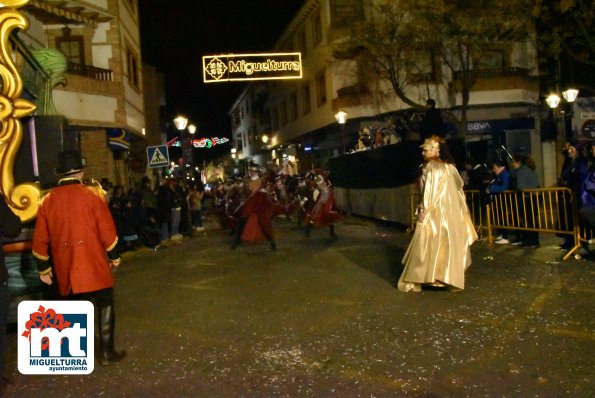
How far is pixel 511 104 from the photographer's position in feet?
89.9

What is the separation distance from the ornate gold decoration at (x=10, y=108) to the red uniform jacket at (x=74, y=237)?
1.00 meters

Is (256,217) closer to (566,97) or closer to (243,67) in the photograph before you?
(243,67)

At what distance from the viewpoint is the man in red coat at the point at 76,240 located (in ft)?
16.0

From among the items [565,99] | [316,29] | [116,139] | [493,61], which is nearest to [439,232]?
[116,139]

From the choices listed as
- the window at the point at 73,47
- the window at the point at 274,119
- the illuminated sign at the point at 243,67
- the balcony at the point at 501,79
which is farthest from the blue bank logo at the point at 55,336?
the window at the point at 274,119

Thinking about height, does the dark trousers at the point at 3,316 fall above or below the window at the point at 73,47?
below

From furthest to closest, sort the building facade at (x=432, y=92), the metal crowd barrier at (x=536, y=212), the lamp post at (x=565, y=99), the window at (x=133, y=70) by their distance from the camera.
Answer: the building facade at (x=432, y=92), the window at (x=133, y=70), the lamp post at (x=565, y=99), the metal crowd barrier at (x=536, y=212)

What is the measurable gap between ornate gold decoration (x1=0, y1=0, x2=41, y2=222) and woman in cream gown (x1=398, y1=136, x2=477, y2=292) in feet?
14.6

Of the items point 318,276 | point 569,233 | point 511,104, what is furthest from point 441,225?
point 511,104

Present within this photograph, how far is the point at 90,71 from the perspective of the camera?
66.6 feet

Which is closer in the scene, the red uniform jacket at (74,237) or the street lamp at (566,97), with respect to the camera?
the red uniform jacket at (74,237)

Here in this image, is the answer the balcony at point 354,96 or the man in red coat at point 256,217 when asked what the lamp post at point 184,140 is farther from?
the balcony at point 354,96

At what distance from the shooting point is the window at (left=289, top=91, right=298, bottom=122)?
122 ft

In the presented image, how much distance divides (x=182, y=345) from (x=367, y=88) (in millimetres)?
22544
